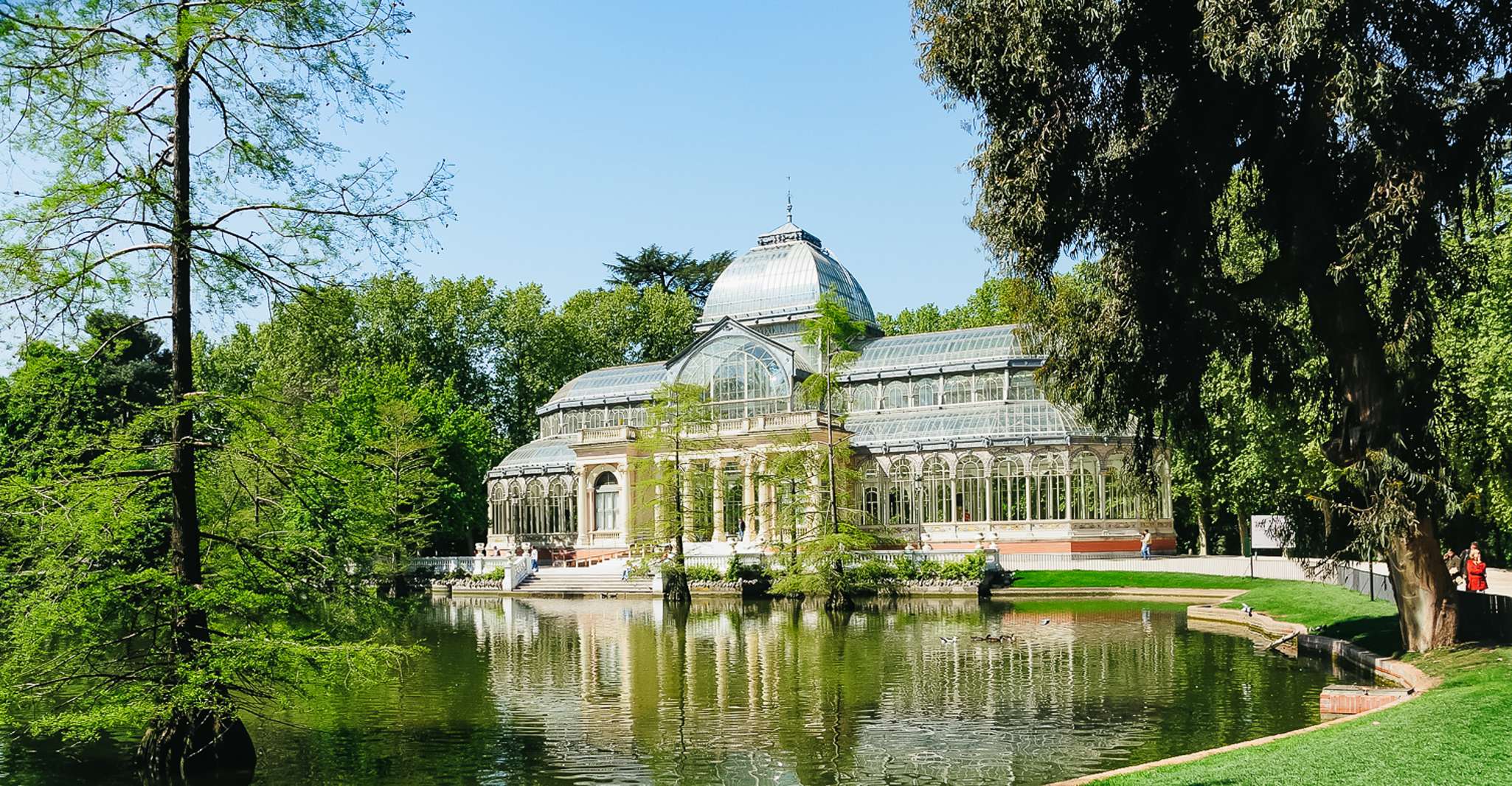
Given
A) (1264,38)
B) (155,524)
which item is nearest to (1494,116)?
(1264,38)

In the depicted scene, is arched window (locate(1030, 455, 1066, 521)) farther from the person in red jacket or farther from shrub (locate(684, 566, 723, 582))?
the person in red jacket

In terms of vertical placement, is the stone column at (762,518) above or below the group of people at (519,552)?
above

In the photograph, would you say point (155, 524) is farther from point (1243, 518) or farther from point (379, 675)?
point (1243, 518)

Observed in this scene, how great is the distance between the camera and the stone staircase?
45719 millimetres

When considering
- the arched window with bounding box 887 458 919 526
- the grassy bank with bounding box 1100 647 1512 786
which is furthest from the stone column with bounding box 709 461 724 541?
the grassy bank with bounding box 1100 647 1512 786

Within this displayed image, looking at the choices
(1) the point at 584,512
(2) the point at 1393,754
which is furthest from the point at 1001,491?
(2) the point at 1393,754

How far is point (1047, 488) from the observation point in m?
50.1

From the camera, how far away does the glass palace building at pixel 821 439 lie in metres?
49.8

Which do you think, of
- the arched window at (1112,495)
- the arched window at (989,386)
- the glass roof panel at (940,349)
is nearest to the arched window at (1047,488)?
the arched window at (1112,495)

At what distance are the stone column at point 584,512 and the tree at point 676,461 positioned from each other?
15542mm

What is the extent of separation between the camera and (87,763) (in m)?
15.2

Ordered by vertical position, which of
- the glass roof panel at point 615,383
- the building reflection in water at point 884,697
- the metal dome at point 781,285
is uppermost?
the metal dome at point 781,285

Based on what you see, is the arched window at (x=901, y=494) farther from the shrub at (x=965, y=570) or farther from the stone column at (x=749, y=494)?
the shrub at (x=965, y=570)

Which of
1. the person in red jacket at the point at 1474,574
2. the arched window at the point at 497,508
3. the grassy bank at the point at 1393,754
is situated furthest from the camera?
the arched window at the point at 497,508
